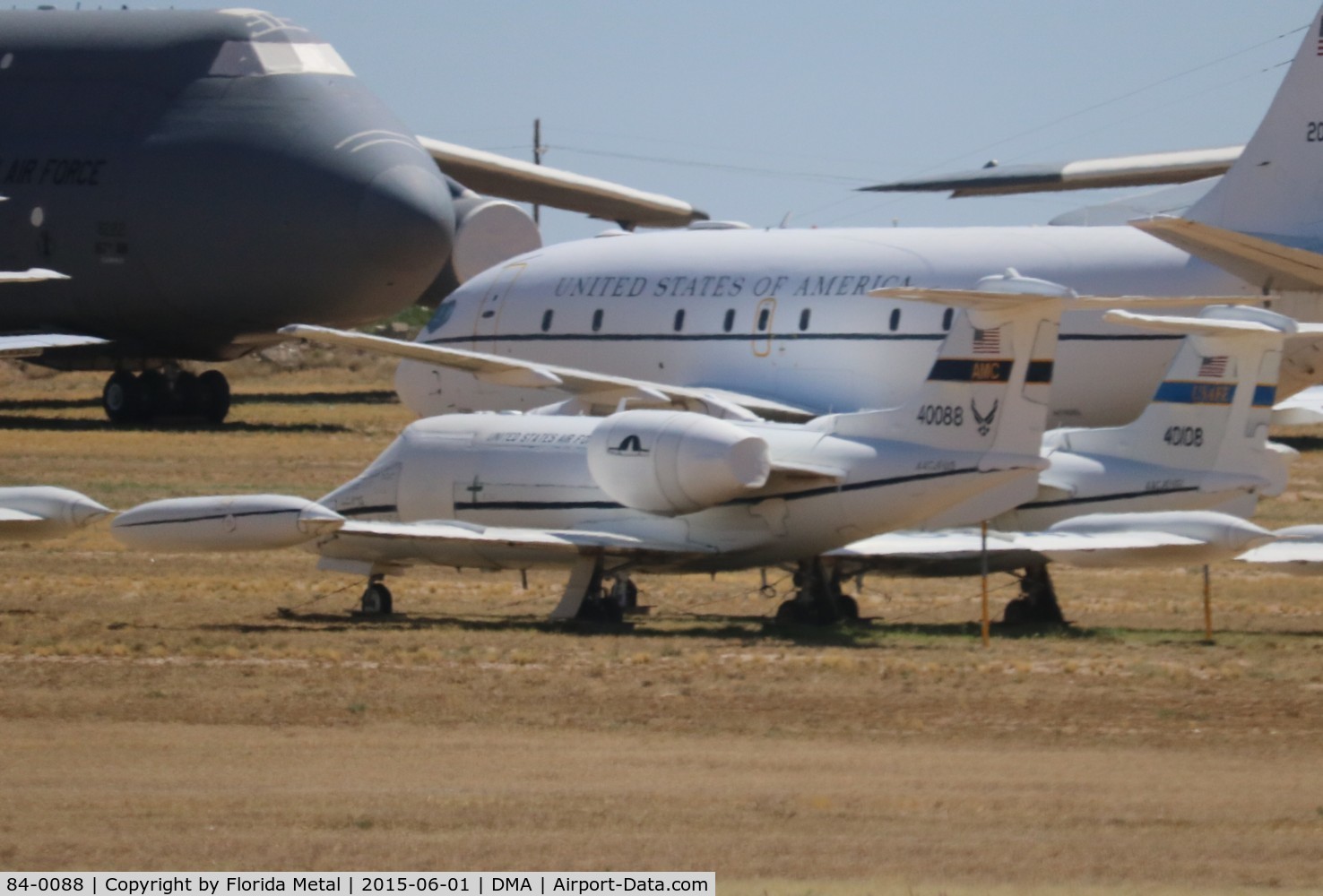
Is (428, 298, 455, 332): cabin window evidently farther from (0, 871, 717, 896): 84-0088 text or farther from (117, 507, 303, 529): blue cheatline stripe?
(0, 871, 717, 896): 84-0088 text

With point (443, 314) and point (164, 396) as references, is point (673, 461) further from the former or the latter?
point (164, 396)

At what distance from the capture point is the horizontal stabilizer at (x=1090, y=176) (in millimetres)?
57594

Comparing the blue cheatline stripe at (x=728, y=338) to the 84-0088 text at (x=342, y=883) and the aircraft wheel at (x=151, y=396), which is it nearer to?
the aircraft wheel at (x=151, y=396)

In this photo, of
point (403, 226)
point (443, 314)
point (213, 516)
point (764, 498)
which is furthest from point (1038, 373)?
point (403, 226)

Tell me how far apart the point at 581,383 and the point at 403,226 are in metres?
13.7

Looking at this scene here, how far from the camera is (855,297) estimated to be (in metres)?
26.0

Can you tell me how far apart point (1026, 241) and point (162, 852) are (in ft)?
58.6

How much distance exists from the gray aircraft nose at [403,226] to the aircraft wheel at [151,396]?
4.78 meters

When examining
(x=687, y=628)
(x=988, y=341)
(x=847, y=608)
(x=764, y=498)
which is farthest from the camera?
(x=847, y=608)

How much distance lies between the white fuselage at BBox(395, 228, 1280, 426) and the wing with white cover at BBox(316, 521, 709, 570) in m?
7.36

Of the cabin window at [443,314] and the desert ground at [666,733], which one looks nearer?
the desert ground at [666,733]

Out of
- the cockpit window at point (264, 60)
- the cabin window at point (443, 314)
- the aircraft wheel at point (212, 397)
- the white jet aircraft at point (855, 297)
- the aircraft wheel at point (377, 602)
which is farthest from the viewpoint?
the aircraft wheel at point (212, 397)

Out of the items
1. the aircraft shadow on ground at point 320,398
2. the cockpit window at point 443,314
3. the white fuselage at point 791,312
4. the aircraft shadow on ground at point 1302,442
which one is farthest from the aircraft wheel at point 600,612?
the aircraft shadow on ground at point 320,398

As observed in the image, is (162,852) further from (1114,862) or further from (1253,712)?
(1253,712)
